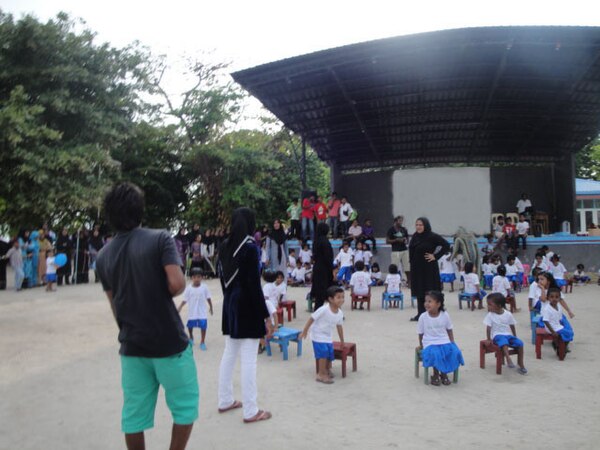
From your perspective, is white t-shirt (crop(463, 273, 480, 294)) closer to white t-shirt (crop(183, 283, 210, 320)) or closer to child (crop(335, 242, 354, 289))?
child (crop(335, 242, 354, 289))

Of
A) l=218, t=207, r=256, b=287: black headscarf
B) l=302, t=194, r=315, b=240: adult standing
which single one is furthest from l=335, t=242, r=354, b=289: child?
l=218, t=207, r=256, b=287: black headscarf

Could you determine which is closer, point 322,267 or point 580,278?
point 322,267

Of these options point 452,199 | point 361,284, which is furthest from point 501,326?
point 452,199

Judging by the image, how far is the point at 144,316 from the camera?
303 centimetres

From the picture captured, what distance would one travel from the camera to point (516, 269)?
41.2ft

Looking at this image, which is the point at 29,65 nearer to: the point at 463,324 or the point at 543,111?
the point at 463,324

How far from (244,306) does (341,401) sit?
1.52 metres

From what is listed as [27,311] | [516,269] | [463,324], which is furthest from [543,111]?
[27,311]

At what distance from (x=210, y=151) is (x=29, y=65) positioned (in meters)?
8.03

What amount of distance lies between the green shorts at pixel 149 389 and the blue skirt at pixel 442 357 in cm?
322

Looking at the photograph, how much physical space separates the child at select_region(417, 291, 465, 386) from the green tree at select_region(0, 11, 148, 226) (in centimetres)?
1145

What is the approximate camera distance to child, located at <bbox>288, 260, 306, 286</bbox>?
15.1 m

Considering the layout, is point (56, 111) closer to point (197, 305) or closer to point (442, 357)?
point (197, 305)

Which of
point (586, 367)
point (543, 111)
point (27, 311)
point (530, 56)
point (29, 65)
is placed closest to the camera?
point (586, 367)
